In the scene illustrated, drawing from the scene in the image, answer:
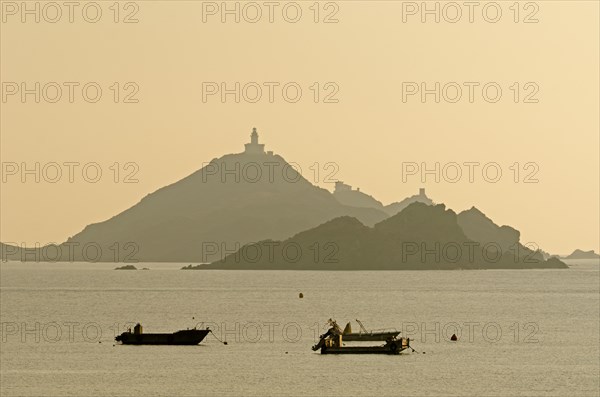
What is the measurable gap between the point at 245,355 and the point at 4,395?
39299 millimetres

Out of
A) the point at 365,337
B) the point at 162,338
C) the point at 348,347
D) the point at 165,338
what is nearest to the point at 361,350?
the point at 348,347

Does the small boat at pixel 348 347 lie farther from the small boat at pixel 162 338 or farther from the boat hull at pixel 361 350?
the small boat at pixel 162 338

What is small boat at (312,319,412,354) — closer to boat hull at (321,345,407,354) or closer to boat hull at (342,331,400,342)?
boat hull at (321,345,407,354)

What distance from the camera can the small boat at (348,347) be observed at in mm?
133500

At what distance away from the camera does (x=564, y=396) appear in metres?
102

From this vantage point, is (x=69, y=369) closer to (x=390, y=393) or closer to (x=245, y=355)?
(x=245, y=355)

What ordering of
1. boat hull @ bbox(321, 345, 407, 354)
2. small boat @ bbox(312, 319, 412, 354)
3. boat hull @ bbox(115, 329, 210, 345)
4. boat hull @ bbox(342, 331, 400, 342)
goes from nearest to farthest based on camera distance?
boat hull @ bbox(321, 345, 407, 354)
small boat @ bbox(312, 319, 412, 354)
boat hull @ bbox(342, 331, 400, 342)
boat hull @ bbox(115, 329, 210, 345)

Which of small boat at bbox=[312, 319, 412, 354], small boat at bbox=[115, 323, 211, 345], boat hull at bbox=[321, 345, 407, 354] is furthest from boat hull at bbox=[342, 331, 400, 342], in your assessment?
small boat at bbox=[115, 323, 211, 345]

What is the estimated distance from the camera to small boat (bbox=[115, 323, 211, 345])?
145m

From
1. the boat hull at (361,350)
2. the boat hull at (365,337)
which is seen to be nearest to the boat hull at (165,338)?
the boat hull at (365,337)

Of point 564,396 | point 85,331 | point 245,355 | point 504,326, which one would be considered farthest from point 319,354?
point 504,326

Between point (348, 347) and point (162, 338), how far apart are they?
24.3 m

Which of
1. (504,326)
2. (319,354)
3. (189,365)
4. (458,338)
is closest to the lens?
(189,365)

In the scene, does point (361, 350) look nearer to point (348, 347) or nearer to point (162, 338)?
point (348, 347)
